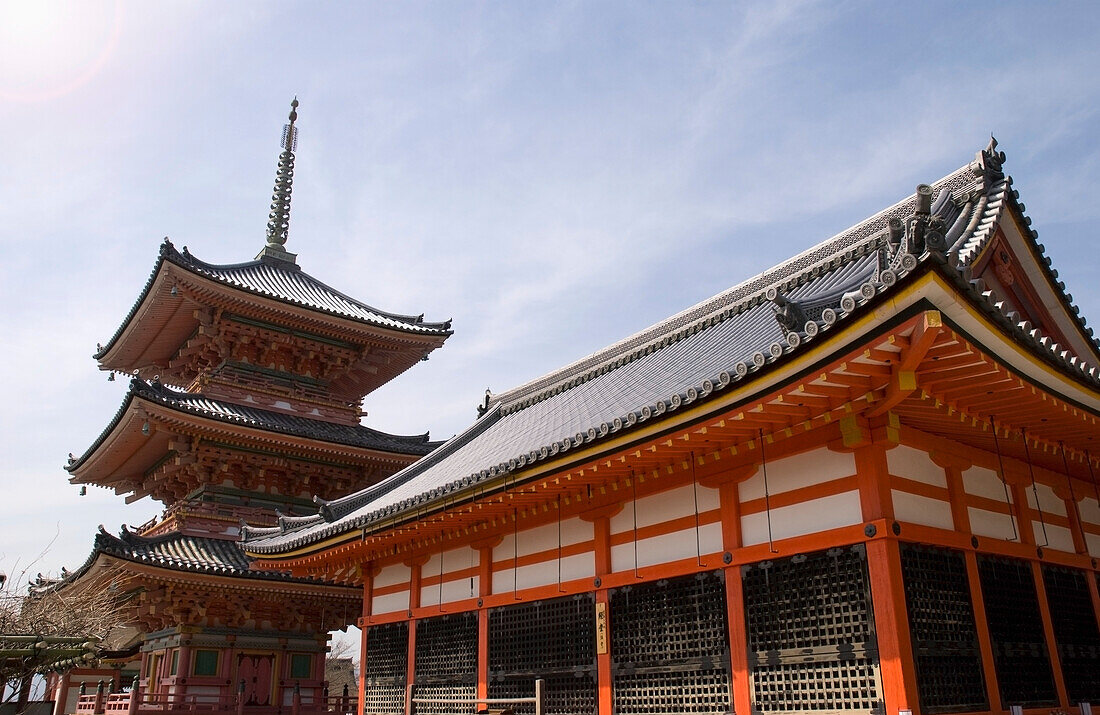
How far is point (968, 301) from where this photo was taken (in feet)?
18.1

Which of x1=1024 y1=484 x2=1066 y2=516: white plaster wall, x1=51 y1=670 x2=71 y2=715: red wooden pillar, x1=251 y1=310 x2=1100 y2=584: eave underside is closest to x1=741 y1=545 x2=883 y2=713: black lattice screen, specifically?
x1=251 y1=310 x2=1100 y2=584: eave underside

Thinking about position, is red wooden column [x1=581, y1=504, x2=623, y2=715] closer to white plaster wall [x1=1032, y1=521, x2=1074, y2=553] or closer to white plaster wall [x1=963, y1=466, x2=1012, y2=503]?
white plaster wall [x1=963, y1=466, x2=1012, y2=503]

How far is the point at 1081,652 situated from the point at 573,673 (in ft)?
17.3

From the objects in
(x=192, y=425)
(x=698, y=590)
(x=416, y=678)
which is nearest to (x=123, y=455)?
(x=192, y=425)

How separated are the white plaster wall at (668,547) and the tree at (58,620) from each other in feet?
21.9

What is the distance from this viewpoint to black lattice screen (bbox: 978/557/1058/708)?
7512mm

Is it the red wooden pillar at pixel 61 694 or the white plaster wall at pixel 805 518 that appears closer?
the white plaster wall at pixel 805 518

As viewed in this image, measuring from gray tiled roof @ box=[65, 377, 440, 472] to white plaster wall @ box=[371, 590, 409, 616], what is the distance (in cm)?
605

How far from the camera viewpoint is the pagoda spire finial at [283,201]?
23.4 m

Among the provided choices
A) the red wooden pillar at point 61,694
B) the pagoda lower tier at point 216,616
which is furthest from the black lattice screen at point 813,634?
the red wooden pillar at point 61,694

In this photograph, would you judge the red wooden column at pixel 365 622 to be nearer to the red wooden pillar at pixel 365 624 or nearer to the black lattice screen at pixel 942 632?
the red wooden pillar at pixel 365 624

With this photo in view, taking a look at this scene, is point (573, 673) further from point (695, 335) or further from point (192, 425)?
point (192, 425)

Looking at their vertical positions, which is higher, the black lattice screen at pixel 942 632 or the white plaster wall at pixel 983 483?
the white plaster wall at pixel 983 483

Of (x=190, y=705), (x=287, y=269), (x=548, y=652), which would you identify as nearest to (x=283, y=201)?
(x=287, y=269)
